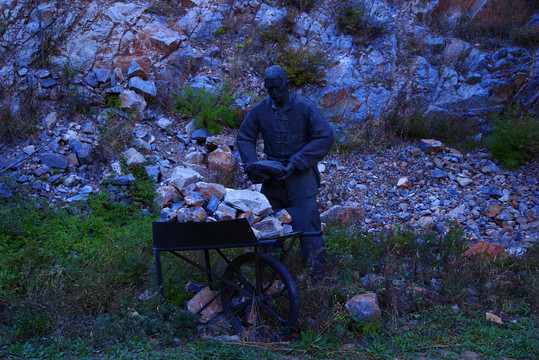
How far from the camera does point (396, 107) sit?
30.2ft

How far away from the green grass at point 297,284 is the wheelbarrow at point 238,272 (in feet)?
0.59

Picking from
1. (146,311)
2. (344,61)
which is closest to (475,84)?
(344,61)

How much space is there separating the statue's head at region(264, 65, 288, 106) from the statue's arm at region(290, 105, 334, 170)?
31 cm

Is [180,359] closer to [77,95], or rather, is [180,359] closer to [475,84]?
[77,95]

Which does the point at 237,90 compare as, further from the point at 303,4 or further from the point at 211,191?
the point at 211,191

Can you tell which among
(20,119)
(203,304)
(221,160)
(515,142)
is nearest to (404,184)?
(515,142)

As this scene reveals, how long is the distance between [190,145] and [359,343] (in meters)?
5.48

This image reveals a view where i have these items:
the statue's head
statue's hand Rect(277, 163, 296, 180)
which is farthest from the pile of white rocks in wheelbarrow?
the statue's head

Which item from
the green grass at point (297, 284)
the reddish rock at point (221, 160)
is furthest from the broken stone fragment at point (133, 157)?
the green grass at point (297, 284)

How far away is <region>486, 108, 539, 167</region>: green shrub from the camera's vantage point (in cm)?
785

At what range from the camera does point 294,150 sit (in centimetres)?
431

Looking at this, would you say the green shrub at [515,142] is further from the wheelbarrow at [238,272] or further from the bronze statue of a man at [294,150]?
the wheelbarrow at [238,272]

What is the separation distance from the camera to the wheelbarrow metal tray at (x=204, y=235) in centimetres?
336

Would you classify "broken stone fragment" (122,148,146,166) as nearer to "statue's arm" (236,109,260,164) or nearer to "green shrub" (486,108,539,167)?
"statue's arm" (236,109,260,164)
